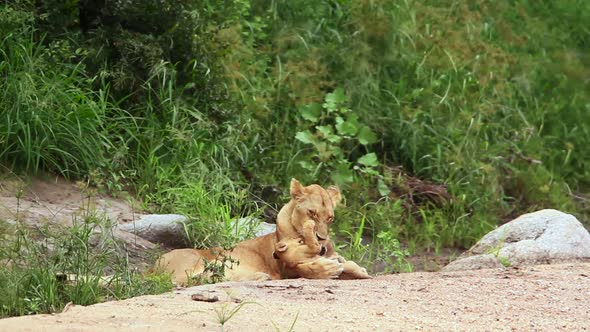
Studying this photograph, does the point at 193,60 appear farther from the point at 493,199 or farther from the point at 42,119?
the point at 493,199

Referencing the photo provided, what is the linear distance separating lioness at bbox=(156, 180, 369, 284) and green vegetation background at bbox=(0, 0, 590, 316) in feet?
3.16

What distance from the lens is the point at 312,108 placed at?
483 inches

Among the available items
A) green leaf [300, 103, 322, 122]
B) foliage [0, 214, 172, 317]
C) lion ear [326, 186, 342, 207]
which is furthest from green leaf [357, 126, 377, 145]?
foliage [0, 214, 172, 317]

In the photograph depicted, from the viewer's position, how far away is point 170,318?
20.1ft

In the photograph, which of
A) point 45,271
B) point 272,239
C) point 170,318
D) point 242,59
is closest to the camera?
point 170,318

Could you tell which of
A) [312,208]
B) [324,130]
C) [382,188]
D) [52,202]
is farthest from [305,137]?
[312,208]

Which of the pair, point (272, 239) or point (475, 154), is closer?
point (272, 239)

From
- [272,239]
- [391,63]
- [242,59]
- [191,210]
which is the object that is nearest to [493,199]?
[391,63]

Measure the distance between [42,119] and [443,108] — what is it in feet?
15.2

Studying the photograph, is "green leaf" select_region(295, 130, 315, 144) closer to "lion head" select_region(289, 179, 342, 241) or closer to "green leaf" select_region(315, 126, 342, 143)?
"green leaf" select_region(315, 126, 342, 143)

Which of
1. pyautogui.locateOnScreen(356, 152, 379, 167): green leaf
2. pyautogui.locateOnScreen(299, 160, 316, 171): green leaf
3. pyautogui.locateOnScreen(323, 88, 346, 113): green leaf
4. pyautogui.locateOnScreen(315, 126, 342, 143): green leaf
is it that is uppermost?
pyautogui.locateOnScreen(323, 88, 346, 113): green leaf

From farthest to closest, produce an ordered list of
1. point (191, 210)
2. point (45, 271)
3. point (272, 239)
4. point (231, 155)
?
point (231, 155)
point (191, 210)
point (272, 239)
point (45, 271)

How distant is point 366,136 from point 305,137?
2.36 feet

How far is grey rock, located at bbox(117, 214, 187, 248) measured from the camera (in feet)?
31.2
